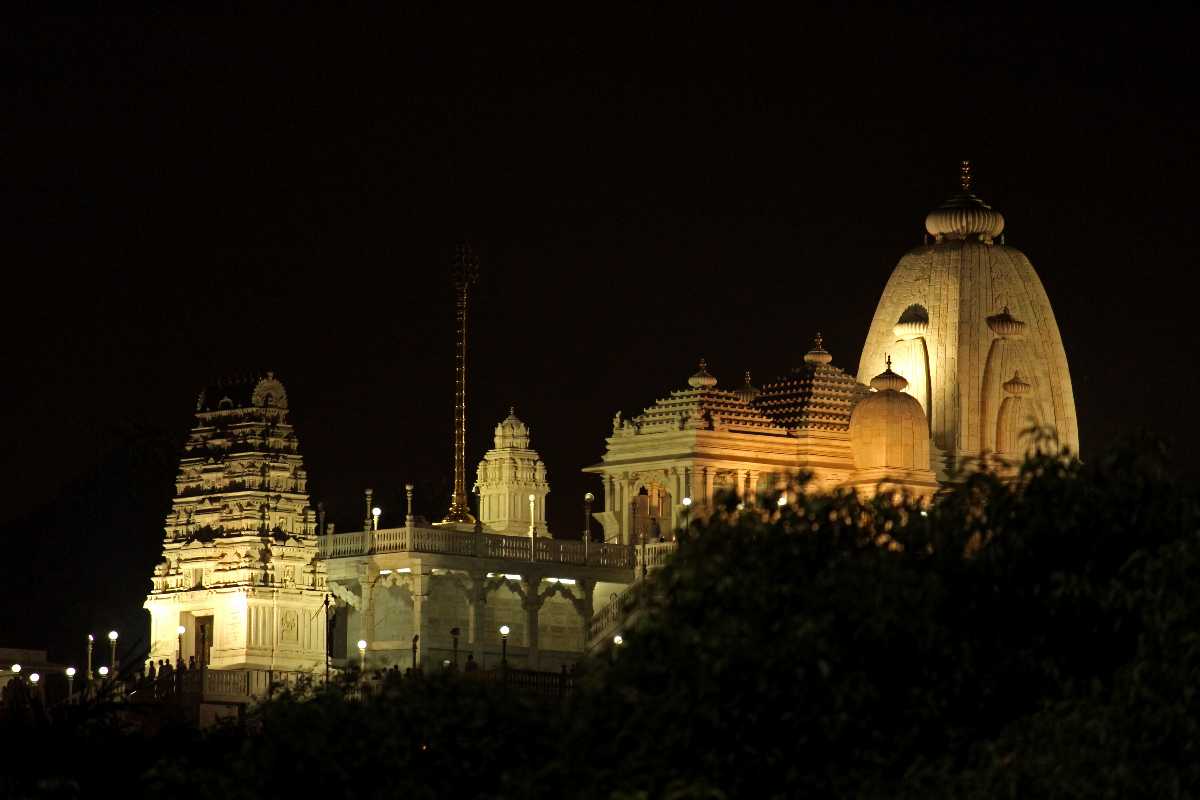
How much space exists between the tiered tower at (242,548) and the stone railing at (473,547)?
170cm

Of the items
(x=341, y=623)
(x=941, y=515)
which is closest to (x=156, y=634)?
(x=341, y=623)

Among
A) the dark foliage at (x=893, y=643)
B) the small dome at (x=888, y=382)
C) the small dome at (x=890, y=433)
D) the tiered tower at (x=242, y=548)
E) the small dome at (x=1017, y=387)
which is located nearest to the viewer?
the dark foliage at (x=893, y=643)

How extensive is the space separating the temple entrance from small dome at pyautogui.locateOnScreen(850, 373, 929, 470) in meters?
5.59

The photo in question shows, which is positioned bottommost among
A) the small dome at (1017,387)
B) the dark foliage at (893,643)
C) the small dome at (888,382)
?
the dark foliage at (893,643)

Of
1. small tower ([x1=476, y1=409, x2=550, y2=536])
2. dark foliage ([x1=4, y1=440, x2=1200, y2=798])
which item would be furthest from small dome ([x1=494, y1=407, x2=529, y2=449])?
dark foliage ([x1=4, y1=440, x2=1200, y2=798])

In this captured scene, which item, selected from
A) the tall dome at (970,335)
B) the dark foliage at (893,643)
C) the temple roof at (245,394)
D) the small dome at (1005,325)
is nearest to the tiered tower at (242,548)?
the temple roof at (245,394)

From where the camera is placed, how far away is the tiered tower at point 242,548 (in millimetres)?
83188

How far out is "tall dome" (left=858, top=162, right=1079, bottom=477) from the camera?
3944 inches

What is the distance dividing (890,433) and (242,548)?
19293 millimetres

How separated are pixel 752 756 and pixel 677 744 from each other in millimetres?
846

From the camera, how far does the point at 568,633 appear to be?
296ft

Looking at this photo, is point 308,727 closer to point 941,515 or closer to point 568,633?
point 941,515

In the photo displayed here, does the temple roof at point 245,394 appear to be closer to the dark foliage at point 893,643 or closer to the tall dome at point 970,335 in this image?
the tall dome at point 970,335

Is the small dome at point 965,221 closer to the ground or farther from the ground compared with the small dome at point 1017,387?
farther from the ground
